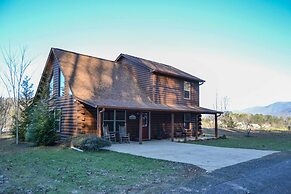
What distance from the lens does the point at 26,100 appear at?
53.8ft

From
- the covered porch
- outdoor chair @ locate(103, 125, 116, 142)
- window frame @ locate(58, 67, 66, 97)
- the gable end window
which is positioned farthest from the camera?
the gable end window

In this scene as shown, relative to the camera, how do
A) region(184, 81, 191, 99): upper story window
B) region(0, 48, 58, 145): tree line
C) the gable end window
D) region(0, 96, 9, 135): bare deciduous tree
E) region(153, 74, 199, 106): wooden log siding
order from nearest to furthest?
region(0, 48, 58, 145): tree line → region(153, 74, 199, 106): wooden log siding → the gable end window → region(184, 81, 191, 99): upper story window → region(0, 96, 9, 135): bare deciduous tree

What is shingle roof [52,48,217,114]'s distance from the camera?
14305 millimetres

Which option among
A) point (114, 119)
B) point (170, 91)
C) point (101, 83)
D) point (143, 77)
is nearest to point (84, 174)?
point (114, 119)

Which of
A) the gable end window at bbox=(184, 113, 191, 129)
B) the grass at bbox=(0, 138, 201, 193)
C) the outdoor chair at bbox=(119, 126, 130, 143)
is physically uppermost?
the gable end window at bbox=(184, 113, 191, 129)

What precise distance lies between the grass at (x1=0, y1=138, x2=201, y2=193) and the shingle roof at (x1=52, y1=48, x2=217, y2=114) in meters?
4.54

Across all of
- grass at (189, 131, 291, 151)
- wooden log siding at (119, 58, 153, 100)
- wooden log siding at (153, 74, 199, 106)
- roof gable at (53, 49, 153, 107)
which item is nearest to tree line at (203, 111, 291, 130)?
wooden log siding at (153, 74, 199, 106)

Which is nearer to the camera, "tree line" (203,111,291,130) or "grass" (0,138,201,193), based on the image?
"grass" (0,138,201,193)

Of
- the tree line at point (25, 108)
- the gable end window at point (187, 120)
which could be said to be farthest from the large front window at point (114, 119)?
the gable end window at point (187, 120)

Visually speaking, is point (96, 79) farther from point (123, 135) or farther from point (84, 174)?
point (84, 174)

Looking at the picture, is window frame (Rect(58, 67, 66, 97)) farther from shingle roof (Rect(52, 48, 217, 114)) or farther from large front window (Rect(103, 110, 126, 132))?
large front window (Rect(103, 110, 126, 132))

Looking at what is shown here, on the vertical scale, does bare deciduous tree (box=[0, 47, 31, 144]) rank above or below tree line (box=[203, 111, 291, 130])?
above

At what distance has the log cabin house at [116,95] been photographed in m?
14.2

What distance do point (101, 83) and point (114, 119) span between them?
8.20ft
